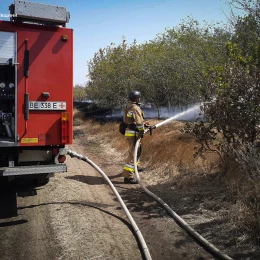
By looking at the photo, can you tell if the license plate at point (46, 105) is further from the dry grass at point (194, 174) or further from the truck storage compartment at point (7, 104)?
the dry grass at point (194, 174)

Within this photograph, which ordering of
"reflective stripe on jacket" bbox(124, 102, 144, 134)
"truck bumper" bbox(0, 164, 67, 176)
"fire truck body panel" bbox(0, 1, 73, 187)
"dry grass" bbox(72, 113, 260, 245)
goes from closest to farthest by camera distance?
"dry grass" bbox(72, 113, 260, 245)
"truck bumper" bbox(0, 164, 67, 176)
"fire truck body panel" bbox(0, 1, 73, 187)
"reflective stripe on jacket" bbox(124, 102, 144, 134)

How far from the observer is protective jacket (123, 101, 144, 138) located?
681cm

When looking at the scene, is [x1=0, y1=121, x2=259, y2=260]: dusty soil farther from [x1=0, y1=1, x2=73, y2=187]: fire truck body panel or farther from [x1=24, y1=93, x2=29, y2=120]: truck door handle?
[x1=24, y1=93, x2=29, y2=120]: truck door handle

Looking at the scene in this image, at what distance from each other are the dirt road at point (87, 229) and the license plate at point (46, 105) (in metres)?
1.63

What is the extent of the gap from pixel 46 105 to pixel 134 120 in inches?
103

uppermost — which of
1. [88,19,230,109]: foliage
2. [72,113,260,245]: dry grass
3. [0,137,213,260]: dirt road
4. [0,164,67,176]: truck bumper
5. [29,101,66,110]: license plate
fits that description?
[88,19,230,109]: foliage

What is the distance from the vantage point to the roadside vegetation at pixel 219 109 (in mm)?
4320

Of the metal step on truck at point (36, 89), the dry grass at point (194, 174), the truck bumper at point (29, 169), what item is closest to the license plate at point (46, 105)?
the metal step on truck at point (36, 89)

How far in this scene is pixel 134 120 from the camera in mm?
6867

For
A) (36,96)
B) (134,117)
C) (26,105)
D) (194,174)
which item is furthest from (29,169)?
(194,174)

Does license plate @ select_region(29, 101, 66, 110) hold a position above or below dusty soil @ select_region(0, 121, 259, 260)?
above

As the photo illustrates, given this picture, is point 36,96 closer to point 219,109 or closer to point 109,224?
point 109,224

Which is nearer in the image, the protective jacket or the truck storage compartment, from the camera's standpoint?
the truck storage compartment

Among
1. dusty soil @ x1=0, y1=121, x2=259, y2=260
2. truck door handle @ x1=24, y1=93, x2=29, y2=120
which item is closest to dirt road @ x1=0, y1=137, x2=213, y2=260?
dusty soil @ x1=0, y1=121, x2=259, y2=260
